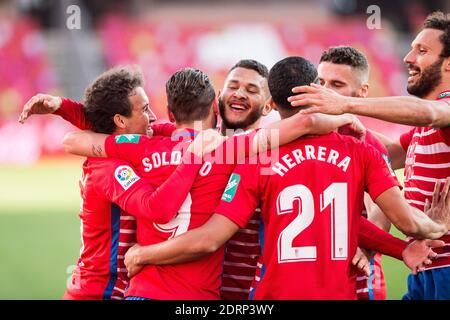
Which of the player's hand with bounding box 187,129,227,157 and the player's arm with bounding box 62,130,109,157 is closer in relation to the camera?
the player's hand with bounding box 187,129,227,157

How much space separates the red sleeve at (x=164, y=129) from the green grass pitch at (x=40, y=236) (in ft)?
8.08

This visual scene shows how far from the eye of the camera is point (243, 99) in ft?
16.2

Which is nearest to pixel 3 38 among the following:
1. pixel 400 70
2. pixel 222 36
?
pixel 222 36

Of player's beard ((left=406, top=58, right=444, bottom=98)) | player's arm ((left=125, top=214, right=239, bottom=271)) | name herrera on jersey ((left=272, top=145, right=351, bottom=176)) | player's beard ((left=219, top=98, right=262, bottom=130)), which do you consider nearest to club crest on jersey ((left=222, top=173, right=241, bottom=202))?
player's arm ((left=125, top=214, right=239, bottom=271))

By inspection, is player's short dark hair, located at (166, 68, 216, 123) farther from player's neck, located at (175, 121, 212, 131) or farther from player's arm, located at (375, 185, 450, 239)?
player's arm, located at (375, 185, 450, 239)

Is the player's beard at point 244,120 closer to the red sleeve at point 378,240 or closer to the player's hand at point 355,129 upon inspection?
the player's hand at point 355,129

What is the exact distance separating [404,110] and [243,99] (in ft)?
3.41

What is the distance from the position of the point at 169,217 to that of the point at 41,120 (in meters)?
17.0

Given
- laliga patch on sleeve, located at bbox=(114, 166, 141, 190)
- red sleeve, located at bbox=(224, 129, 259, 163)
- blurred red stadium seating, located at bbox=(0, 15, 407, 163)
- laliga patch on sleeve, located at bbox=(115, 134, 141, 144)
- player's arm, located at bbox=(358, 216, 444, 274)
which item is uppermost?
blurred red stadium seating, located at bbox=(0, 15, 407, 163)

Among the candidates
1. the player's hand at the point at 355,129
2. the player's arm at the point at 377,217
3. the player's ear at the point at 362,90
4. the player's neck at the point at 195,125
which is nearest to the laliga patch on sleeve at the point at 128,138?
the player's neck at the point at 195,125

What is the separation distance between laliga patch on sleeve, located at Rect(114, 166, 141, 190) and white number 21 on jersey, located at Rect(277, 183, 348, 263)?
813mm

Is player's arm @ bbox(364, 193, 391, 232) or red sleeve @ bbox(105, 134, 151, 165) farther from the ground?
Result: red sleeve @ bbox(105, 134, 151, 165)

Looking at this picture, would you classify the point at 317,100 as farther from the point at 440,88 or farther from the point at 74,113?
the point at 74,113

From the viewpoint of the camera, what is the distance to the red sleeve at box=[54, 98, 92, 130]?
15.8 ft
